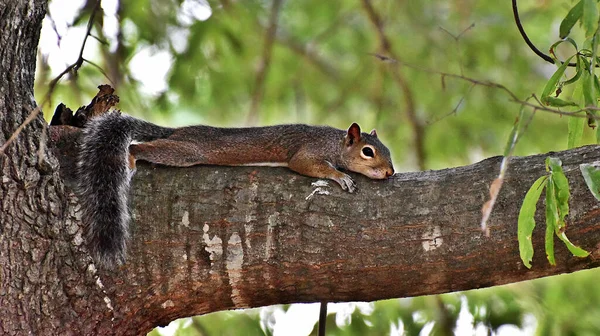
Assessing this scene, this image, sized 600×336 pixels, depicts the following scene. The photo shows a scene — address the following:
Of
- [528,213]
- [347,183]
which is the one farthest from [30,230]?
[528,213]

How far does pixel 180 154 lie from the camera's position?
283cm

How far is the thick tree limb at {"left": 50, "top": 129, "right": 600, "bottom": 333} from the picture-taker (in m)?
2.12

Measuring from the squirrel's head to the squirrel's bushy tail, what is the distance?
91 centimetres

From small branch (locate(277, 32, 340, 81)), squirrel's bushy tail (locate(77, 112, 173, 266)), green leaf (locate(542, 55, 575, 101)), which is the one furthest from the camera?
small branch (locate(277, 32, 340, 81))

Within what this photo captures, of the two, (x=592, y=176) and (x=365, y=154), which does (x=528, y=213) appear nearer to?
(x=592, y=176)

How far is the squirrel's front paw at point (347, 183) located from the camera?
2.34m

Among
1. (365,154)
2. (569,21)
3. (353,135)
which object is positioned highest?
(353,135)

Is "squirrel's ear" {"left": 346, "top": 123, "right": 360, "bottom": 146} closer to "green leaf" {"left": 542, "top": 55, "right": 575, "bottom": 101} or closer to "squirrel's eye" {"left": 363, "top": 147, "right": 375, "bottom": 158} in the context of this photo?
"squirrel's eye" {"left": 363, "top": 147, "right": 375, "bottom": 158}

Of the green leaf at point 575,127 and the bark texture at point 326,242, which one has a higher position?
the green leaf at point 575,127

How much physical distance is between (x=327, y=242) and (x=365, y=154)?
3.75ft

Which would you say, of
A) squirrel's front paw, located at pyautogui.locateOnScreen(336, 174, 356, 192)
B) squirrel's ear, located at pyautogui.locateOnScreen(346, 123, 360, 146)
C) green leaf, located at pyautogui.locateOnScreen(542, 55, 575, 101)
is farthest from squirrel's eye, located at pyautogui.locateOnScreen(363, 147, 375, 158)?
green leaf, located at pyautogui.locateOnScreen(542, 55, 575, 101)

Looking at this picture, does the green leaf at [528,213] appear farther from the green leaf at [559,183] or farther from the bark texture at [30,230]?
the bark texture at [30,230]

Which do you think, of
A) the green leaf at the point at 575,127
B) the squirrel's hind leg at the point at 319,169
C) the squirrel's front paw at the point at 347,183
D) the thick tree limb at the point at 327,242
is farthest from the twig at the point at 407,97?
the green leaf at the point at 575,127

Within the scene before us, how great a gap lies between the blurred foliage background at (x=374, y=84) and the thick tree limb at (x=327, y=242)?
54.5 inches
